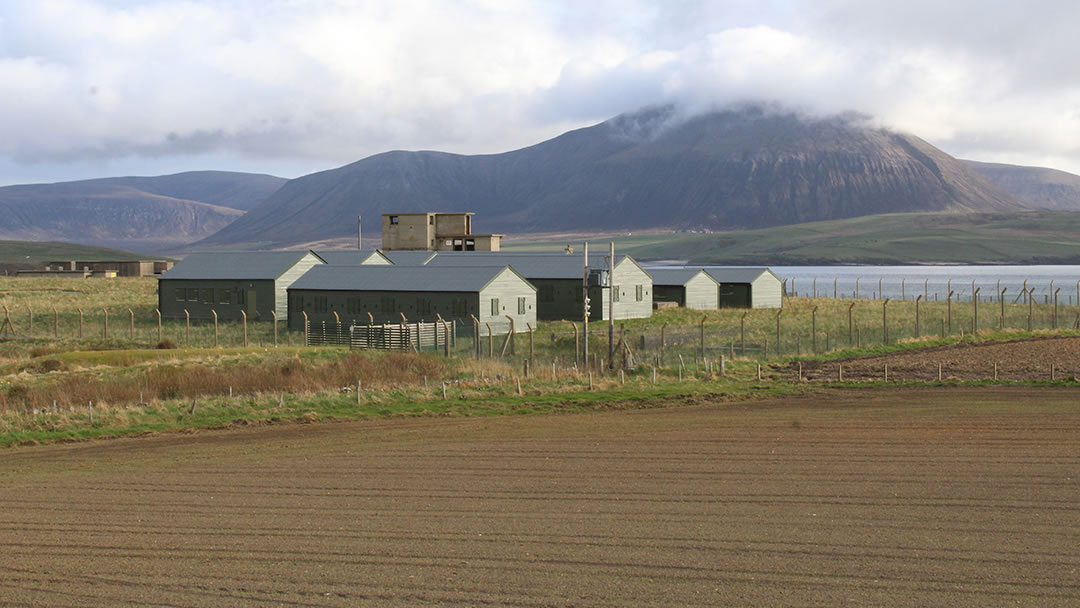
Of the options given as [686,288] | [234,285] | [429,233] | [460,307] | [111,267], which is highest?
[429,233]

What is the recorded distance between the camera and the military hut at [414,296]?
168 ft

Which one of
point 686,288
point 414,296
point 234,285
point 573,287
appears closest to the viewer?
point 414,296

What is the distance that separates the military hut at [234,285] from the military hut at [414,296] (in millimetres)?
2114

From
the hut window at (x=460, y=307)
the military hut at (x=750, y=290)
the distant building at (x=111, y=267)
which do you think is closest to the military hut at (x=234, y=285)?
the hut window at (x=460, y=307)

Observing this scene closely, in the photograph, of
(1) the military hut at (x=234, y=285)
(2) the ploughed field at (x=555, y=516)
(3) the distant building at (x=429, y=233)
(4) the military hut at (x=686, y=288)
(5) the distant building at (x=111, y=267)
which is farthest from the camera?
(5) the distant building at (x=111, y=267)

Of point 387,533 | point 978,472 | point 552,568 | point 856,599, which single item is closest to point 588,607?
point 552,568

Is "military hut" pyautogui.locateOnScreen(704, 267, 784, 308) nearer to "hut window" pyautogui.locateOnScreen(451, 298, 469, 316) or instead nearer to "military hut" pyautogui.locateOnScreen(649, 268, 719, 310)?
"military hut" pyautogui.locateOnScreen(649, 268, 719, 310)

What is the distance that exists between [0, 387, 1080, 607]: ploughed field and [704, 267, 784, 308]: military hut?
167 feet

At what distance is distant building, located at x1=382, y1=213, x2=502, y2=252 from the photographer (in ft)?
278

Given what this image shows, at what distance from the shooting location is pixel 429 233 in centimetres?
8550

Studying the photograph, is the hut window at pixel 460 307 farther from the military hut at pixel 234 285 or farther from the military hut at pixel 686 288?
the military hut at pixel 686 288

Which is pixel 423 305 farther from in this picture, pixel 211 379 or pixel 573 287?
pixel 211 379

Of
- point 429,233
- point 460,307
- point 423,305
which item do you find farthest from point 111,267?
point 460,307

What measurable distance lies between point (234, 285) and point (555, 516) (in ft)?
158
